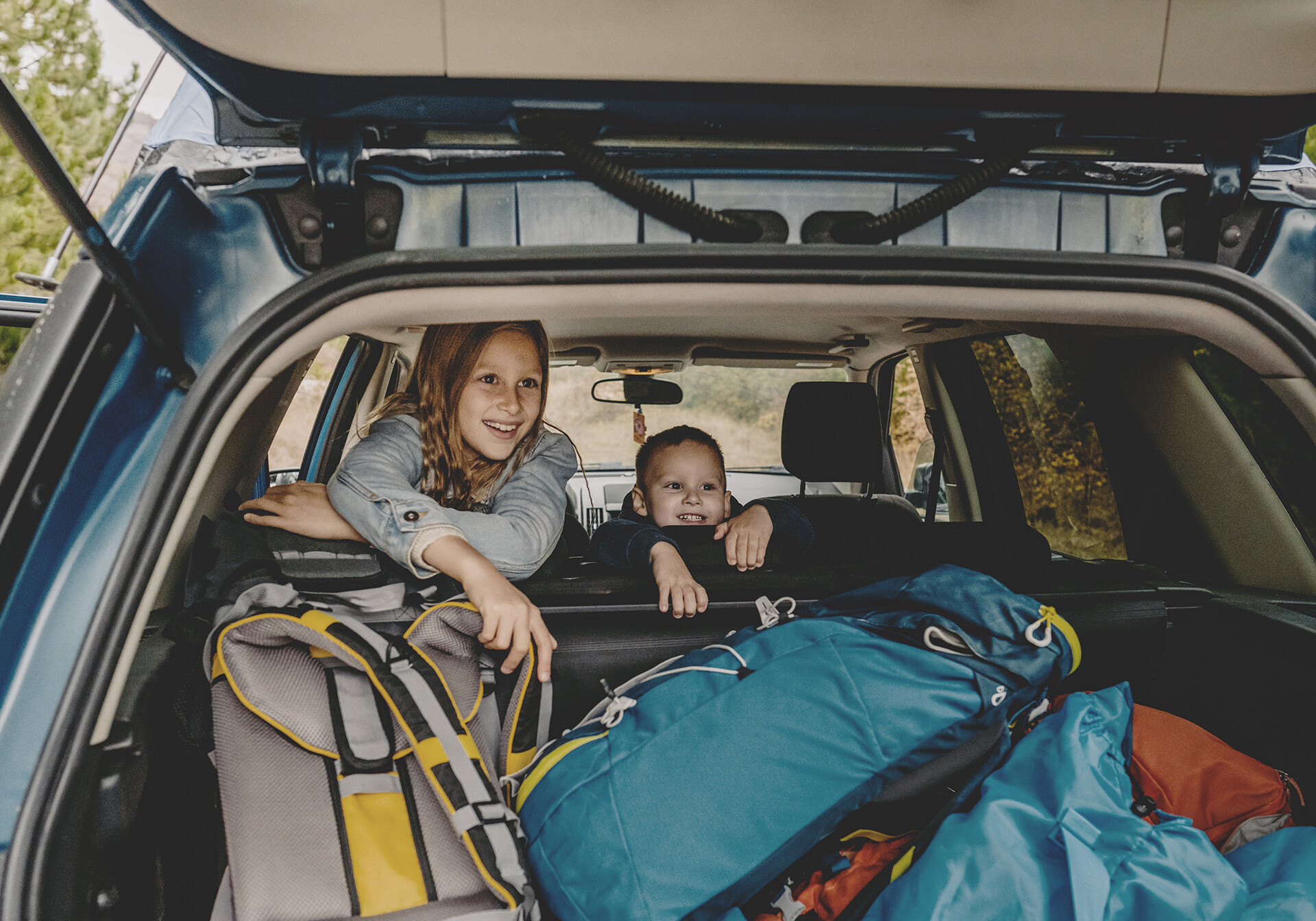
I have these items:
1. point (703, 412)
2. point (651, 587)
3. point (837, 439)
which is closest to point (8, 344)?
point (703, 412)

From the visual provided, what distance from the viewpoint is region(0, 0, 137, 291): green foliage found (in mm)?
11047

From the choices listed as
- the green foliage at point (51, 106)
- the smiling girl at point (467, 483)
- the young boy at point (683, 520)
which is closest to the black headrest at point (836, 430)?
the young boy at point (683, 520)

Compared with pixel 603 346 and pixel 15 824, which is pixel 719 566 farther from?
pixel 603 346

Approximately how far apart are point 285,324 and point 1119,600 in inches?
61.0

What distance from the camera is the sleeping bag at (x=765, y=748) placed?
1.11 metres

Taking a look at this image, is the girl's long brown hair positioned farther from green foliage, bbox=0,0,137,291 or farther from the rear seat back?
green foliage, bbox=0,0,137,291

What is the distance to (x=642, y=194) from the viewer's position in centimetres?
107

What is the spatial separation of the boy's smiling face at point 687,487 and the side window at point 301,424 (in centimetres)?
90

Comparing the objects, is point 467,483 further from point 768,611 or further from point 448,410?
point 768,611

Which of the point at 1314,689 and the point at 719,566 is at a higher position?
the point at 719,566

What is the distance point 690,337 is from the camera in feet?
9.32

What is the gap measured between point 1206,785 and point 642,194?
4.14 ft

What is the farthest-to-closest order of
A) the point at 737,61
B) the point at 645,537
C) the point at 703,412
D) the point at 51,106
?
1. the point at 51,106
2. the point at 703,412
3. the point at 645,537
4. the point at 737,61

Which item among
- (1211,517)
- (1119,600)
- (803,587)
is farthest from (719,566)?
(1211,517)
